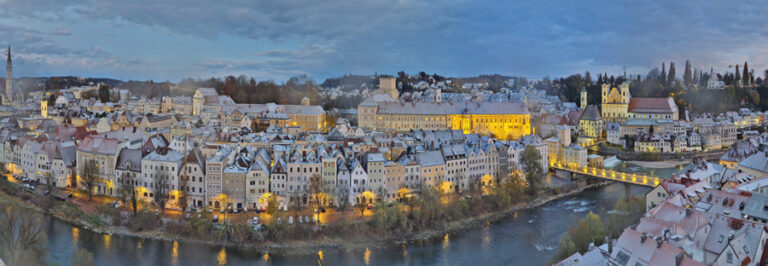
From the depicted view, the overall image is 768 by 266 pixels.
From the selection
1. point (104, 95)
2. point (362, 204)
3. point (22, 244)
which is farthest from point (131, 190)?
point (104, 95)

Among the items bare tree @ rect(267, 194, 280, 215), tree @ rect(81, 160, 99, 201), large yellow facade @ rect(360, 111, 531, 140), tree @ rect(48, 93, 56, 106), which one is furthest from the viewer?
tree @ rect(48, 93, 56, 106)

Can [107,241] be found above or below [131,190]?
below

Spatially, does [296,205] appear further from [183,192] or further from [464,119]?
[464,119]

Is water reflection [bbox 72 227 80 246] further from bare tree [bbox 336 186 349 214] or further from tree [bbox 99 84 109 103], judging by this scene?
tree [bbox 99 84 109 103]

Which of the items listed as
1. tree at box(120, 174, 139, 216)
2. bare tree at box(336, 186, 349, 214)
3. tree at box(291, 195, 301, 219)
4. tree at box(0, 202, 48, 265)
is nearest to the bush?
tree at box(120, 174, 139, 216)

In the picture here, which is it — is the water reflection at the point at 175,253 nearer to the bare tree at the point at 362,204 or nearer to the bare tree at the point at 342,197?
the bare tree at the point at 342,197

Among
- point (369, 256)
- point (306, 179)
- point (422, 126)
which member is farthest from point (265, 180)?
point (422, 126)
